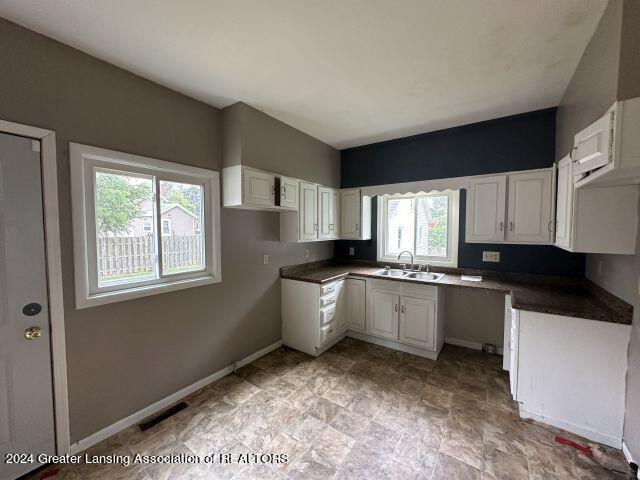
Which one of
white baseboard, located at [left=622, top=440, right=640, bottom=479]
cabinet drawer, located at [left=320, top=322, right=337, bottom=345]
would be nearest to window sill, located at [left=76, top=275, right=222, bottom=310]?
cabinet drawer, located at [left=320, top=322, right=337, bottom=345]

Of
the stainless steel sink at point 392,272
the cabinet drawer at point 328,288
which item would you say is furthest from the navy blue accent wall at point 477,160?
the cabinet drawer at point 328,288

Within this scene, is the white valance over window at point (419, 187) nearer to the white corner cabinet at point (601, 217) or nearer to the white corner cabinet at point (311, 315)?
the white corner cabinet at point (601, 217)

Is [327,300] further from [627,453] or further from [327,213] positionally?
[627,453]

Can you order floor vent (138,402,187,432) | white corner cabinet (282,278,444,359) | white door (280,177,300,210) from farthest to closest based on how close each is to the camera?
white corner cabinet (282,278,444,359) < white door (280,177,300,210) < floor vent (138,402,187,432)

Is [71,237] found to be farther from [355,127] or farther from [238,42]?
[355,127]

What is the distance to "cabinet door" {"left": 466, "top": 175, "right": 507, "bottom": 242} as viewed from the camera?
273 centimetres

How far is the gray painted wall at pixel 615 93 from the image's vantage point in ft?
4.03

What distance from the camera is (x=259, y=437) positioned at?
185 centimetres

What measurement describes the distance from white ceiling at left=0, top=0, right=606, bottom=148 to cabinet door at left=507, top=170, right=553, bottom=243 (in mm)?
743

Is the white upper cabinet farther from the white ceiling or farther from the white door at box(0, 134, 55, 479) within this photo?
the white door at box(0, 134, 55, 479)

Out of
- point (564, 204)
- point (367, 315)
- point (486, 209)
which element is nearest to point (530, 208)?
point (486, 209)

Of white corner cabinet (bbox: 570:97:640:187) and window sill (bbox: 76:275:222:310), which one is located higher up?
white corner cabinet (bbox: 570:97:640:187)

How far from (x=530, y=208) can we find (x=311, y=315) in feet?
8.52

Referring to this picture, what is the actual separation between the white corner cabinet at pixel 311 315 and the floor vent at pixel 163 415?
1336 mm
